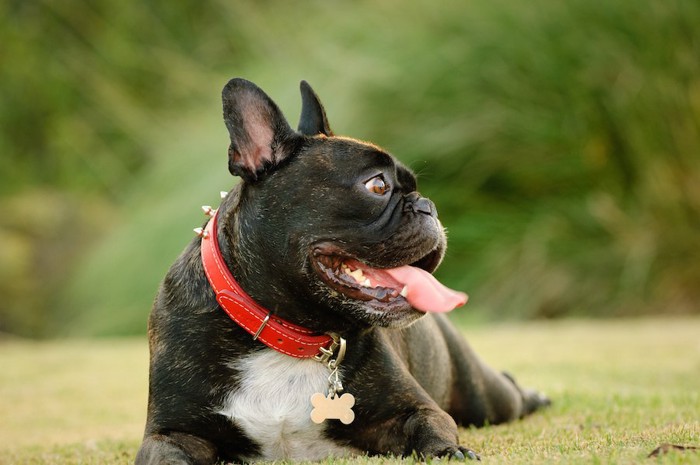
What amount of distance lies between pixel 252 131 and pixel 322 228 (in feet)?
1.43

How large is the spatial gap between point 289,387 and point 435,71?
7359 mm

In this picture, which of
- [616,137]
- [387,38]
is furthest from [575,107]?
[387,38]

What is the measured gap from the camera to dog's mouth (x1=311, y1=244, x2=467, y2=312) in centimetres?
337

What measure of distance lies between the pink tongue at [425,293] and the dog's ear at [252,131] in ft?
1.91

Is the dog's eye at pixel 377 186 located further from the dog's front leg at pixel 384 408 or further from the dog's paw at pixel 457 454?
the dog's paw at pixel 457 454

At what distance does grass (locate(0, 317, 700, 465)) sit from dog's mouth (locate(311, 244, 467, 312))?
0.52 metres

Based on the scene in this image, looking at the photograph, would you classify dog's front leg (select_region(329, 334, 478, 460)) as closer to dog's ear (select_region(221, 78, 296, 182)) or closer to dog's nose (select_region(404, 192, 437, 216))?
dog's nose (select_region(404, 192, 437, 216))

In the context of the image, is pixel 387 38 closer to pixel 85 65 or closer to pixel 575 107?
pixel 575 107

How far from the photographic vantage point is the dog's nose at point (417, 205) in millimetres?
3539

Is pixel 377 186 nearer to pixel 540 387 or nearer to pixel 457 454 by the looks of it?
pixel 457 454

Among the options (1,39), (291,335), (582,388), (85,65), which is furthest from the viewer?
(1,39)

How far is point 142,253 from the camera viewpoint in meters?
10.9

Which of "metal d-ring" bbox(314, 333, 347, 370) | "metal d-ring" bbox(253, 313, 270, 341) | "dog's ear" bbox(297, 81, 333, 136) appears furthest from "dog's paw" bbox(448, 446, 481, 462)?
"dog's ear" bbox(297, 81, 333, 136)

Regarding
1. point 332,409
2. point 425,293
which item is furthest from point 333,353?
point 425,293
